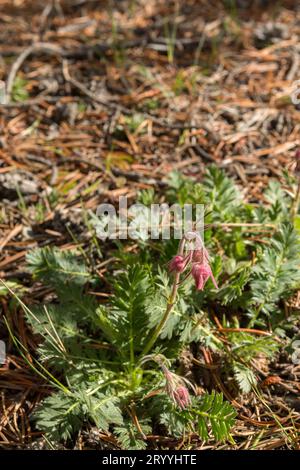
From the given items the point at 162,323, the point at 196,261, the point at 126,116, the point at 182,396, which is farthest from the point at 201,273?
the point at 126,116

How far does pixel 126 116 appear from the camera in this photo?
3768 mm

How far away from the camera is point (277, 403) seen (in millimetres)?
2492

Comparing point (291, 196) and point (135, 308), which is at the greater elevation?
point (291, 196)

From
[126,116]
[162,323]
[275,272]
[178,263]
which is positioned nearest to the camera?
[178,263]

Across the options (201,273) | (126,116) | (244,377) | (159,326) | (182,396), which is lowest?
(244,377)

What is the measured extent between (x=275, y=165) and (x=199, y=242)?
159 centimetres

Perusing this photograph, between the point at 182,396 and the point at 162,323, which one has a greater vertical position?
the point at 162,323

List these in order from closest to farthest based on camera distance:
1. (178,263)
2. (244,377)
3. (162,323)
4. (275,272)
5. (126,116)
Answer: (178,263) < (162,323) < (244,377) < (275,272) < (126,116)

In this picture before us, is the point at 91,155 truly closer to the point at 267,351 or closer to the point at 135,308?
the point at 135,308

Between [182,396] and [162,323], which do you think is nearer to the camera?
[182,396]

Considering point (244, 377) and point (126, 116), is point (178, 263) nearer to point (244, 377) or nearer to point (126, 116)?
point (244, 377)

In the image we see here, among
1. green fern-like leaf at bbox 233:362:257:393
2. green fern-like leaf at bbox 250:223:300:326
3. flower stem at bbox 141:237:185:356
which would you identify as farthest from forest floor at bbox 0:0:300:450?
flower stem at bbox 141:237:185:356
